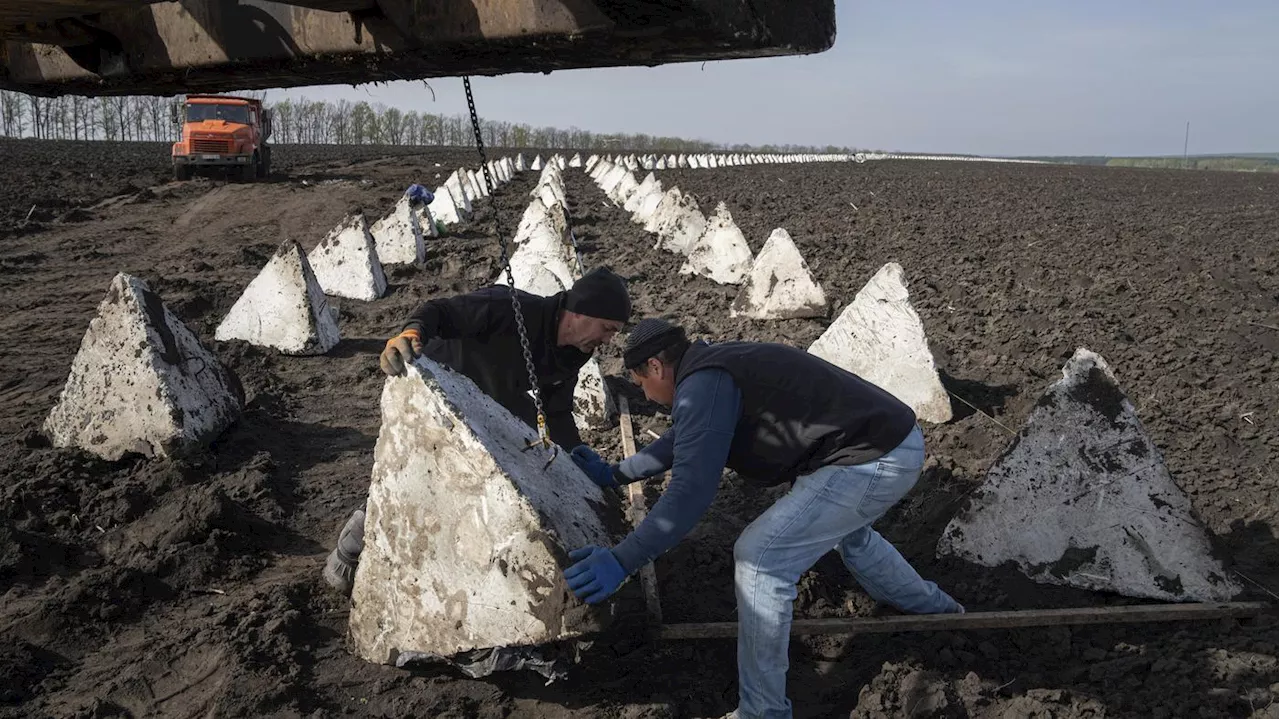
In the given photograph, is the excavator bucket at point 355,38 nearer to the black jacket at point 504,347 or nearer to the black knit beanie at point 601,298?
the black jacket at point 504,347

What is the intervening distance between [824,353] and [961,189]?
2197cm

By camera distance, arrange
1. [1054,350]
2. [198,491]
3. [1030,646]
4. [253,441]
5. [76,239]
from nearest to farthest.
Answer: [1030,646]
[198,491]
[253,441]
[1054,350]
[76,239]

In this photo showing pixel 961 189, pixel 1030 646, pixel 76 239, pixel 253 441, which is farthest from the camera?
pixel 961 189

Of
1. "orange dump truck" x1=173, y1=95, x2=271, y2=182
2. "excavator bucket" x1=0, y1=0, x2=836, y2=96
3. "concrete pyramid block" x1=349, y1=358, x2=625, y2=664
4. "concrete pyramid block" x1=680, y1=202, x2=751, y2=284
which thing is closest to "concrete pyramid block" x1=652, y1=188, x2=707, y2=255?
"concrete pyramid block" x1=680, y1=202, x2=751, y2=284

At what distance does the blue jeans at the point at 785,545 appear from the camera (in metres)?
3.22

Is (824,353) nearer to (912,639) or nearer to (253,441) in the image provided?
(912,639)

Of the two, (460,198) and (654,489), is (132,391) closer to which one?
(654,489)

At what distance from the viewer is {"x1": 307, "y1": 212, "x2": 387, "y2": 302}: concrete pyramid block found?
33.1ft

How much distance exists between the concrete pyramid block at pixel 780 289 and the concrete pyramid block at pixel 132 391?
4.94 metres

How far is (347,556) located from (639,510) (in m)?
1.44

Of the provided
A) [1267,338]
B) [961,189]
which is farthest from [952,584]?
[961,189]

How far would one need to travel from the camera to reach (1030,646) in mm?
3797

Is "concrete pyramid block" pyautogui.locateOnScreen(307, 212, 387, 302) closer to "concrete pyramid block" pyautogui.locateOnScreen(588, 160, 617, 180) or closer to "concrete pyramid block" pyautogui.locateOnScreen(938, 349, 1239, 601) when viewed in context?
"concrete pyramid block" pyautogui.locateOnScreen(938, 349, 1239, 601)

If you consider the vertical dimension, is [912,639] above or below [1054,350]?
below
